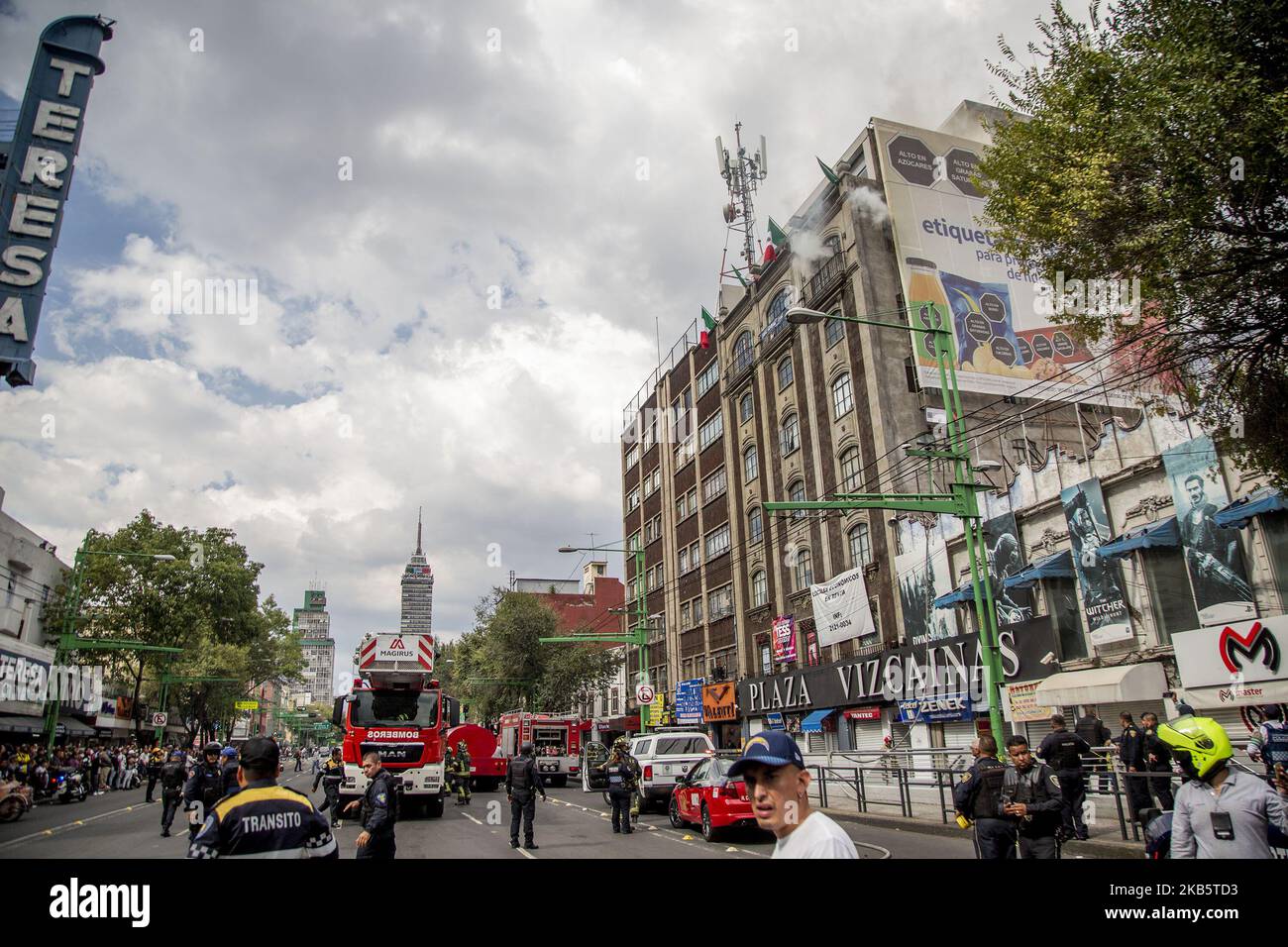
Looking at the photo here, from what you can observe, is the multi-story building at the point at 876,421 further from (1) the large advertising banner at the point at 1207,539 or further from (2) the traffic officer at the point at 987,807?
(2) the traffic officer at the point at 987,807

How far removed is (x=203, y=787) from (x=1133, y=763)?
14029 millimetres

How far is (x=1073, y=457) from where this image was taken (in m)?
20.2

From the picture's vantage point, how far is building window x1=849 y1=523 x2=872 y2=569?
93.6 feet

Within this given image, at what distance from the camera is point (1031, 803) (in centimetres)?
731

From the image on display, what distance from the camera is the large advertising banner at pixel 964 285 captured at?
28.6 metres

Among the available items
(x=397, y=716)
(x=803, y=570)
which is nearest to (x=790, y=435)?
(x=803, y=570)

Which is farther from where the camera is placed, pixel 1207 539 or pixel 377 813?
pixel 1207 539

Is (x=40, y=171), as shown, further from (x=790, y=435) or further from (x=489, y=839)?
(x=790, y=435)

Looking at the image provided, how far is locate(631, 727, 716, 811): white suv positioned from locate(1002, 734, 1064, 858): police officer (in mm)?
12897

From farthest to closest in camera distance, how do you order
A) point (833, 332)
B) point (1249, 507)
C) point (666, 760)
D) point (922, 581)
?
point (833, 332) < point (922, 581) < point (666, 760) < point (1249, 507)

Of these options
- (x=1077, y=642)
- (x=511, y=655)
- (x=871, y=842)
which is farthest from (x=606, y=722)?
(x=871, y=842)

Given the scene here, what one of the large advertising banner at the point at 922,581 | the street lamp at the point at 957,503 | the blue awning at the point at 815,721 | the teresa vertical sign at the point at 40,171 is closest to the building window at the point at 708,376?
the large advertising banner at the point at 922,581

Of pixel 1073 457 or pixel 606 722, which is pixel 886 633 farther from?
pixel 606 722

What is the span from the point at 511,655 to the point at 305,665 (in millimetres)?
33453
